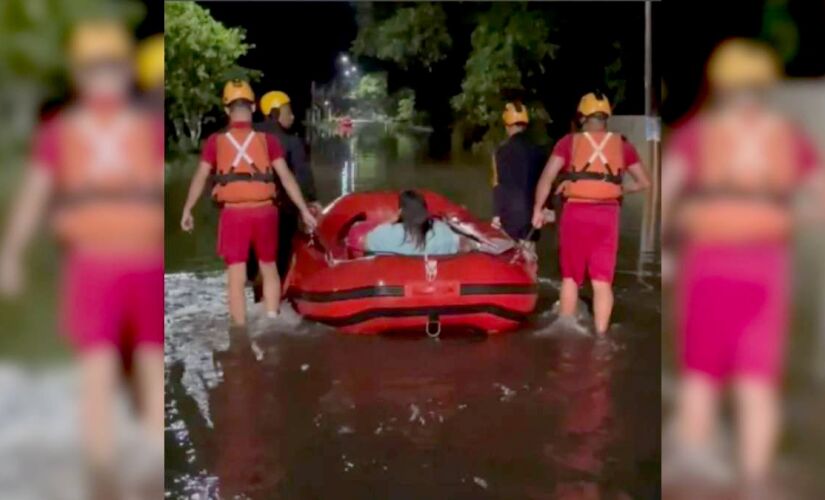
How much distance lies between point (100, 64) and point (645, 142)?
0.79 metres

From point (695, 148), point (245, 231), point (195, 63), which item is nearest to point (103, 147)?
point (195, 63)

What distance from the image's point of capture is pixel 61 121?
4.42 feet

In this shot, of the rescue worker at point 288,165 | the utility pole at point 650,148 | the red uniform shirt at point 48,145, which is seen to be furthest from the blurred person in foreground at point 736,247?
the red uniform shirt at point 48,145

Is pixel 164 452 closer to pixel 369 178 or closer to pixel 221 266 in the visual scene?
pixel 221 266

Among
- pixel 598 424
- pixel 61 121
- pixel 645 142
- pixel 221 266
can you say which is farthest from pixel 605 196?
pixel 61 121

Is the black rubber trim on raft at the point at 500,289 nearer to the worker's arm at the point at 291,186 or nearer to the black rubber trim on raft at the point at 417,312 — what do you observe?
the black rubber trim on raft at the point at 417,312

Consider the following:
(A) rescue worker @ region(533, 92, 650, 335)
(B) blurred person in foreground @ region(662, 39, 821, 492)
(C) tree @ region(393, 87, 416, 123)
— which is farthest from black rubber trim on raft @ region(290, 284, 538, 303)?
(B) blurred person in foreground @ region(662, 39, 821, 492)

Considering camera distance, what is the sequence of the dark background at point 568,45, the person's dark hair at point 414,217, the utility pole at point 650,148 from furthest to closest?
the person's dark hair at point 414,217 → the utility pole at point 650,148 → the dark background at point 568,45

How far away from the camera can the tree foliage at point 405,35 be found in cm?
174

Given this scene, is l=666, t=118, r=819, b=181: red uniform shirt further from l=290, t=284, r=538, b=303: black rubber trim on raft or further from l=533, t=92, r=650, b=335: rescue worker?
l=290, t=284, r=538, b=303: black rubber trim on raft

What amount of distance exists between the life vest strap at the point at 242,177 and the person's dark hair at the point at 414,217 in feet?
1.28

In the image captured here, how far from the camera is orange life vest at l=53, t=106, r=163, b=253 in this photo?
4.42 ft

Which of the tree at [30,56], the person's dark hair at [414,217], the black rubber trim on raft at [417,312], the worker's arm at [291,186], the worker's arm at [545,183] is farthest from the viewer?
the black rubber trim on raft at [417,312]

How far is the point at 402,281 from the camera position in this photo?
238 centimetres
